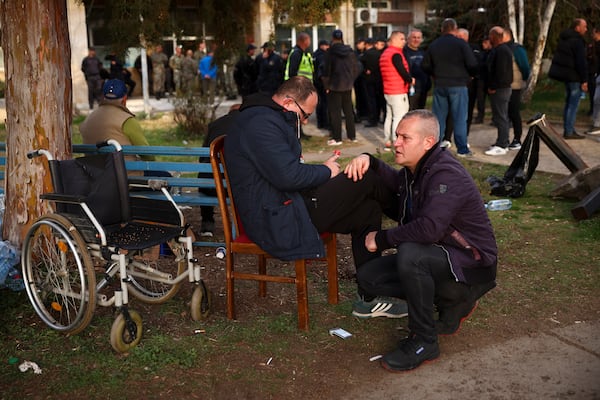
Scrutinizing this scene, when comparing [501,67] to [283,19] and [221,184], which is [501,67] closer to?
[283,19]

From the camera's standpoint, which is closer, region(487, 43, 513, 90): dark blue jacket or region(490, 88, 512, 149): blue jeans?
region(487, 43, 513, 90): dark blue jacket

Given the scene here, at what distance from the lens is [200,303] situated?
459cm

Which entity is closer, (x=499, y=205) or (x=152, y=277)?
(x=152, y=277)

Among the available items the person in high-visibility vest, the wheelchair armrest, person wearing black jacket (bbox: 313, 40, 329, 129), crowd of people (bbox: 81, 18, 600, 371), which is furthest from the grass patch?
person wearing black jacket (bbox: 313, 40, 329, 129)

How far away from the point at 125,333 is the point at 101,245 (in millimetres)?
517

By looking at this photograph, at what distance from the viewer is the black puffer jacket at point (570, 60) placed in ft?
37.7

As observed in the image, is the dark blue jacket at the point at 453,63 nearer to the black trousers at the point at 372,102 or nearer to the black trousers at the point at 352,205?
the black trousers at the point at 372,102

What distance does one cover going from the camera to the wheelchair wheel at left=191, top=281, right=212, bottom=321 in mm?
4559

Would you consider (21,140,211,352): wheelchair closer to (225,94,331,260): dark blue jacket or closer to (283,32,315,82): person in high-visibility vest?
(225,94,331,260): dark blue jacket

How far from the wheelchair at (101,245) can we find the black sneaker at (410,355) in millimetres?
1311

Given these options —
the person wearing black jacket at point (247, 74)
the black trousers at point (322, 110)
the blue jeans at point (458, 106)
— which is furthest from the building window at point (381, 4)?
the blue jeans at point (458, 106)

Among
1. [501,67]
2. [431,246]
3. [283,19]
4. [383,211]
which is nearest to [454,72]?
[501,67]

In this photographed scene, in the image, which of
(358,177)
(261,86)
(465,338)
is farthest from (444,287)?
(261,86)

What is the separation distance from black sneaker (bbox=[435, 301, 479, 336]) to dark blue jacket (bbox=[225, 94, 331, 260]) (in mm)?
819
